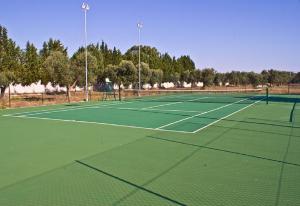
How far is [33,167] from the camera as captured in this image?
26.8 feet

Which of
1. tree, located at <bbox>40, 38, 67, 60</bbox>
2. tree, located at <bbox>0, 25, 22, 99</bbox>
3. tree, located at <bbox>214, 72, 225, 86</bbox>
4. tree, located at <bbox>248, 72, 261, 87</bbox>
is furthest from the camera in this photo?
tree, located at <bbox>248, 72, 261, 87</bbox>

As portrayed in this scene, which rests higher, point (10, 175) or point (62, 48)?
point (62, 48)

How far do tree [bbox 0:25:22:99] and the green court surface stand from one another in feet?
87.7

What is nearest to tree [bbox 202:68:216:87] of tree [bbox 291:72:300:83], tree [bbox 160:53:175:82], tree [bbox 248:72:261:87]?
tree [bbox 160:53:175:82]

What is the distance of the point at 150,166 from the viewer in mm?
8227

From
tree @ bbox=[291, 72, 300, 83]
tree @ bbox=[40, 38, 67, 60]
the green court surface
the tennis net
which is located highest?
tree @ bbox=[40, 38, 67, 60]

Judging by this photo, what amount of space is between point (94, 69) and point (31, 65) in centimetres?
1156

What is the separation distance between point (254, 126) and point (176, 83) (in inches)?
3096

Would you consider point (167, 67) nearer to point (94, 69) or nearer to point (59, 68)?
point (94, 69)

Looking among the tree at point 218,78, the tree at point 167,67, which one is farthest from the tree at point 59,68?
the tree at point 218,78

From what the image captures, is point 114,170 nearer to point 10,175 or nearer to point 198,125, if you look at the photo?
point 10,175

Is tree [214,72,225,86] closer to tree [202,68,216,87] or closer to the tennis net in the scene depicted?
tree [202,68,216,87]

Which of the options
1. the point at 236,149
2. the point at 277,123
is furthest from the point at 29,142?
the point at 277,123

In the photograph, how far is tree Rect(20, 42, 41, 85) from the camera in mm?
47672
